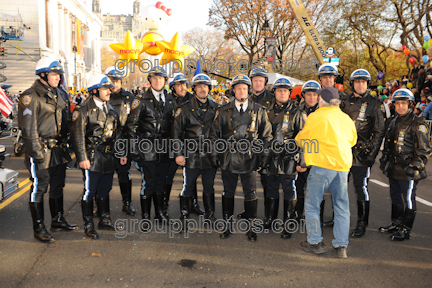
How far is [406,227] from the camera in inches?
186

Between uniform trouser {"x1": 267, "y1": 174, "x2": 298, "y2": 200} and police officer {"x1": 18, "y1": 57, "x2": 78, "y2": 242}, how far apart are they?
2.98 meters

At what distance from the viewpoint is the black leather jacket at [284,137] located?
488cm

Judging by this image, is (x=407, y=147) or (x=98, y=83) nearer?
(x=98, y=83)

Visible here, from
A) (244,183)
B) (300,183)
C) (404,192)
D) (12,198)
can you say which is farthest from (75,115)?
(404,192)

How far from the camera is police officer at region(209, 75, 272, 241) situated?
462 centimetres

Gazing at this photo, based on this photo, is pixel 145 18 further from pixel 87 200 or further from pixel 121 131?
pixel 87 200

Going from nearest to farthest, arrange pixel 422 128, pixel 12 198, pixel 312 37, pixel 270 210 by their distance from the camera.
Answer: pixel 422 128 → pixel 270 210 → pixel 12 198 → pixel 312 37

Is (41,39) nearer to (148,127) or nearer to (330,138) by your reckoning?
(148,127)

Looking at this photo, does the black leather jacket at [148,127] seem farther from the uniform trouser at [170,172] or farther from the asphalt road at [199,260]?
the asphalt road at [199,260]

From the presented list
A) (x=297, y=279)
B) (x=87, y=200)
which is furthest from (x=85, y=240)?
(x=297, y=279)

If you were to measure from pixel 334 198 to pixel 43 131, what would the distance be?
3893 mm

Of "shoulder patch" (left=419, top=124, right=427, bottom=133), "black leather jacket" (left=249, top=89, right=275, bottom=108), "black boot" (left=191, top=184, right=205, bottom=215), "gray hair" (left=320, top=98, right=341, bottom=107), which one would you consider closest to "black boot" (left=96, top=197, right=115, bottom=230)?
"black boot" (left=191, top=184, right=205, bottom=215)

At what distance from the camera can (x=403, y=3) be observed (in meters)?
23.8

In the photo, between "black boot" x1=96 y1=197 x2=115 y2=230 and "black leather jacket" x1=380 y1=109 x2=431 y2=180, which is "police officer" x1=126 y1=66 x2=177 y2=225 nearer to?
"black boot" x1=96 y1=197 x2=115 y2=230
